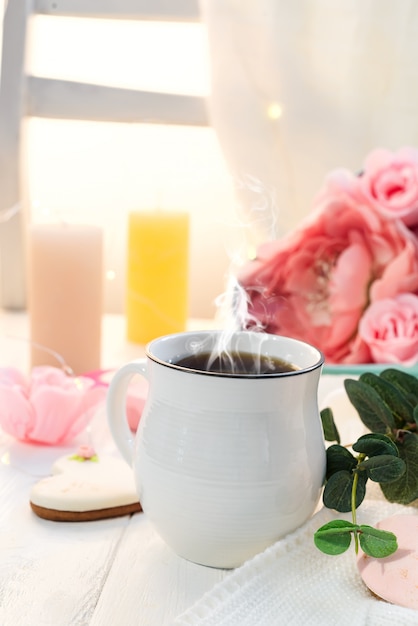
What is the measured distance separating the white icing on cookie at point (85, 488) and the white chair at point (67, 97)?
0.62 metres

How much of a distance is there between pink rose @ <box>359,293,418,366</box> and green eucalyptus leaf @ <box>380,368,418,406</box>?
285 millimetres

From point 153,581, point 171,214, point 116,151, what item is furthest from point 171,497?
point 116,151

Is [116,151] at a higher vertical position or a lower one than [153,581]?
higher

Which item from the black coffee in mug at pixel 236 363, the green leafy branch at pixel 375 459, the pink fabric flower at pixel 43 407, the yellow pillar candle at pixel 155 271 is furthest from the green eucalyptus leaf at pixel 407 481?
the yellow pillar candle at pixel 155 271

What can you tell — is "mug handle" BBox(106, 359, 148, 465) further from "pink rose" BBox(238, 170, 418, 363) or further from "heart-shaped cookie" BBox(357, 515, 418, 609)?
"pink rose" BBox(238, 170, 418, 363)

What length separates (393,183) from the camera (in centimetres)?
94

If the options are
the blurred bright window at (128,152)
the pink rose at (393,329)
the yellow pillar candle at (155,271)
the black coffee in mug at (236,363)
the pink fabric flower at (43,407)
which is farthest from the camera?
the blurred bright window at (128,152)

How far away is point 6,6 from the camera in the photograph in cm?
112

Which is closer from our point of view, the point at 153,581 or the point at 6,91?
the point at 153,581

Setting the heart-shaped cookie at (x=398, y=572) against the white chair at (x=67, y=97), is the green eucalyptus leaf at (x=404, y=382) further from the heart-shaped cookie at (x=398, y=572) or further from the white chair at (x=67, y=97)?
the white chair at (x=67, y=97)

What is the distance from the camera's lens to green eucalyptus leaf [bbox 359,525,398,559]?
0.45 m

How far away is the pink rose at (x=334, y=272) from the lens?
3.04 feet

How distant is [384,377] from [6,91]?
2.67 feet

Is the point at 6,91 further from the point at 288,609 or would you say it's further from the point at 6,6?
the point at 288,609
